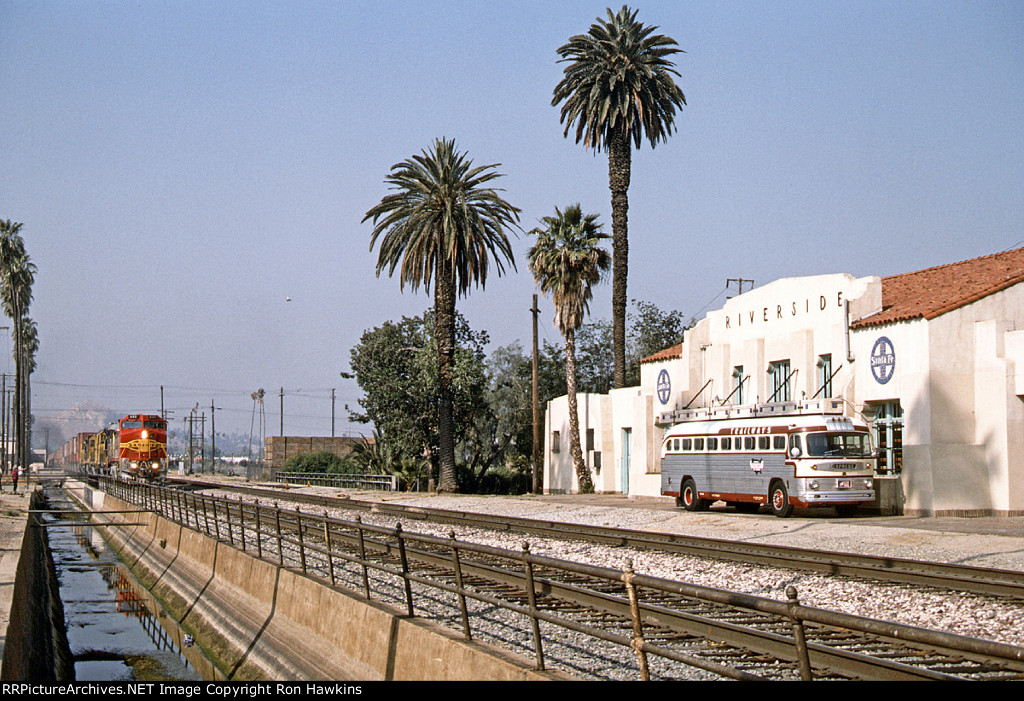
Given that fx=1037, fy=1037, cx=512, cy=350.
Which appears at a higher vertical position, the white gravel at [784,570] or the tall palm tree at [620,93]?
the tall palm tree at [620,93]

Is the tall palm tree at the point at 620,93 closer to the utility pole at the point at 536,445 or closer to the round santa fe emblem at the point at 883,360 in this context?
the utility pole at the point at 536,445

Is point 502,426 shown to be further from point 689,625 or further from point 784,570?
point 689,625

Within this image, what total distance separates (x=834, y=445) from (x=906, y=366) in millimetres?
4212

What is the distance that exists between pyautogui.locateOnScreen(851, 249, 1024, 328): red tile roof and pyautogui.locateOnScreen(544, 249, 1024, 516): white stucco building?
0.06 m

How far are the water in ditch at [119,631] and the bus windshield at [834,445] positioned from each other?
1702 centimetres

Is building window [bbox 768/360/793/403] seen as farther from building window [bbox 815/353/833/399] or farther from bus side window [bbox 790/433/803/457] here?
bus side window [bbox 790/433/803/457]

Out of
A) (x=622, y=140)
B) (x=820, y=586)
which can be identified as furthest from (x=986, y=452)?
(x=622, y=140)

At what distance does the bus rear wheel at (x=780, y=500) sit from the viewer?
2909 centimetres

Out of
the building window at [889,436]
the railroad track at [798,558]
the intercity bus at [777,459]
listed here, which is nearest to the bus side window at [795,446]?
the intercity bus at [777,459]

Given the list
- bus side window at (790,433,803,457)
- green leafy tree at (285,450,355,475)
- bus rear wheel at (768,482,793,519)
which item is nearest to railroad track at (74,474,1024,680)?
bus side window at (790,433,803,457)

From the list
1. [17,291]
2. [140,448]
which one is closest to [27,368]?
[17,291]

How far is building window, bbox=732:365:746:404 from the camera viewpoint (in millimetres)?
39250

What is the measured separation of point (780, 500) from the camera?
1161 inches

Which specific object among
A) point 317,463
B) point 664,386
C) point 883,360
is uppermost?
point 883,360
